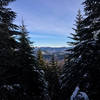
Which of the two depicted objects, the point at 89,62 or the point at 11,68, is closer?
the point at 89,62

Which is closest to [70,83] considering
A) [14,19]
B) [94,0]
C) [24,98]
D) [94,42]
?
[94,42]

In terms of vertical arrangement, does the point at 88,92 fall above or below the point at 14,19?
below

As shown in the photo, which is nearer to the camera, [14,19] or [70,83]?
[70,83]

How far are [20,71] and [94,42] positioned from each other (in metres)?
7.08

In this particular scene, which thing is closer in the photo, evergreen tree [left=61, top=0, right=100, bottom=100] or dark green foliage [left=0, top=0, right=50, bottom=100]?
evergreen tree [left=61, top=0, right=100, bottom=100]

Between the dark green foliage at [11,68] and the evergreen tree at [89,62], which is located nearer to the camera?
the evergreen tree at [89,62]

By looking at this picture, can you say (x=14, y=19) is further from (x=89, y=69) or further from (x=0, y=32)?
(x=89, y=69)

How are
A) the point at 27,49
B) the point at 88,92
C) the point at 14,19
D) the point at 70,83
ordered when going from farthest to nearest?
the point at 27,49
the point at 14,19
the point at 70,83
the point at 88,92

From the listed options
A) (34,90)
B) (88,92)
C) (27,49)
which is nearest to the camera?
(88,92)

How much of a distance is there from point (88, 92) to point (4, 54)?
5286 millimetres

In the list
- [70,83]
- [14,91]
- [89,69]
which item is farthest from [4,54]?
[89,69]

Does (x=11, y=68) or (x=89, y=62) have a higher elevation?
(x=89, y=62)

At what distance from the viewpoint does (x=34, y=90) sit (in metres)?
11.5

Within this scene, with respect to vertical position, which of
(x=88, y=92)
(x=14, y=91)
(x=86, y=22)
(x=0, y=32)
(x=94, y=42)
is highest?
(x=86, y=22)
